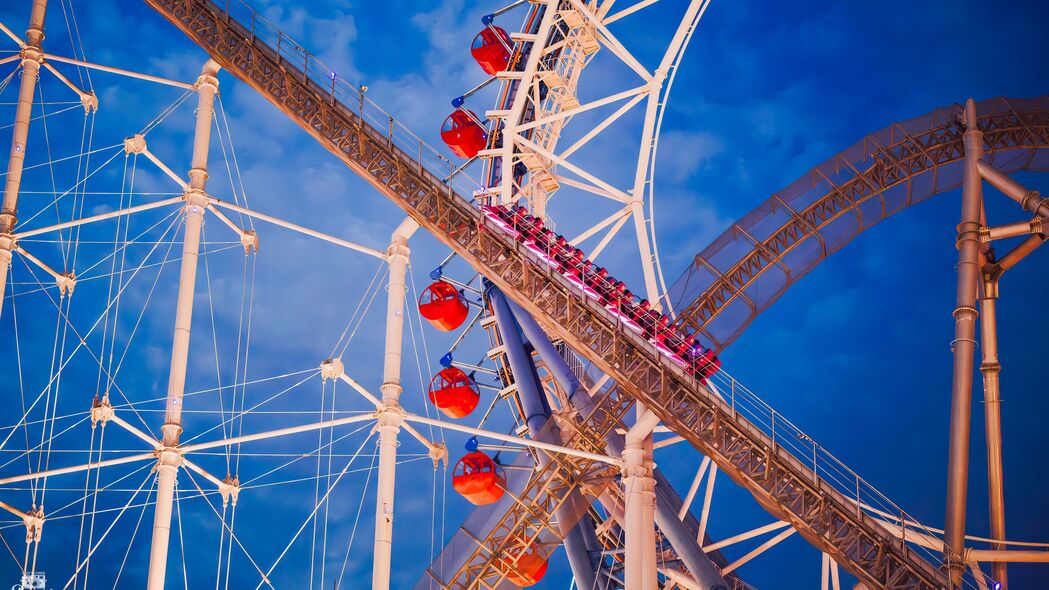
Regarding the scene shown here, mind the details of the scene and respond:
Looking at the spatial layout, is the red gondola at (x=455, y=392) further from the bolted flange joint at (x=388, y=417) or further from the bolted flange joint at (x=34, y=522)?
the bolted flange joint at (x=34, y=522)

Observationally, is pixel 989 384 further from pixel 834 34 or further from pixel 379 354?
pixel 379 354

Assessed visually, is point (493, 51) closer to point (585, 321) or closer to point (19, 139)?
point (585, 321)

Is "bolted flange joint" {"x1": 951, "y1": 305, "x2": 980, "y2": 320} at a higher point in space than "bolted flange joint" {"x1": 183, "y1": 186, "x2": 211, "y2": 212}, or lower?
higher

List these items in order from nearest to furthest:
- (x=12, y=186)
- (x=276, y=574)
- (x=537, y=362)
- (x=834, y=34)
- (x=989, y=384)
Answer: (x=12, y=186) < (x=989, y=384) < (x=537, y=362) < (x=834, y=34) < (x=276, y=574)

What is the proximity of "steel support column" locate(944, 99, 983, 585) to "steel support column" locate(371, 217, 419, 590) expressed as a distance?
33.3 ft

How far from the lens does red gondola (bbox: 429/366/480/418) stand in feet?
103

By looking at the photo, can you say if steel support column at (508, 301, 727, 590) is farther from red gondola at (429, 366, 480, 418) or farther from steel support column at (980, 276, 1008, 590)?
steel support column at (980, 276, 1008, 590)

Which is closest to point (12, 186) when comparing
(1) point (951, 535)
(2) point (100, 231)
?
(1) point (951, 535)

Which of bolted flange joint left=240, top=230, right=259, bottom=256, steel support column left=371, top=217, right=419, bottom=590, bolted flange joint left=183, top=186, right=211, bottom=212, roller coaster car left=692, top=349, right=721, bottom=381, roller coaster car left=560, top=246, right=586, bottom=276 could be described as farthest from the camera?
Result: roller coaster car left=560, top=246, right=586, bottom=276

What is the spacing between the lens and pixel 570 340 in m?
25.6

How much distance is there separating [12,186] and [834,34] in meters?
47.5

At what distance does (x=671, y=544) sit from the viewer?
28250mm

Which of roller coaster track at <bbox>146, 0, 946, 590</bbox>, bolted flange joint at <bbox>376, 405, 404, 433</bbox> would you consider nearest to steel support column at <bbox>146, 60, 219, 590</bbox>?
roller coaster track at <bbox>146, 0, 946, 590</bbox>

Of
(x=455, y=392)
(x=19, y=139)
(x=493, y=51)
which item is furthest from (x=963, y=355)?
(x=19, y=139)
